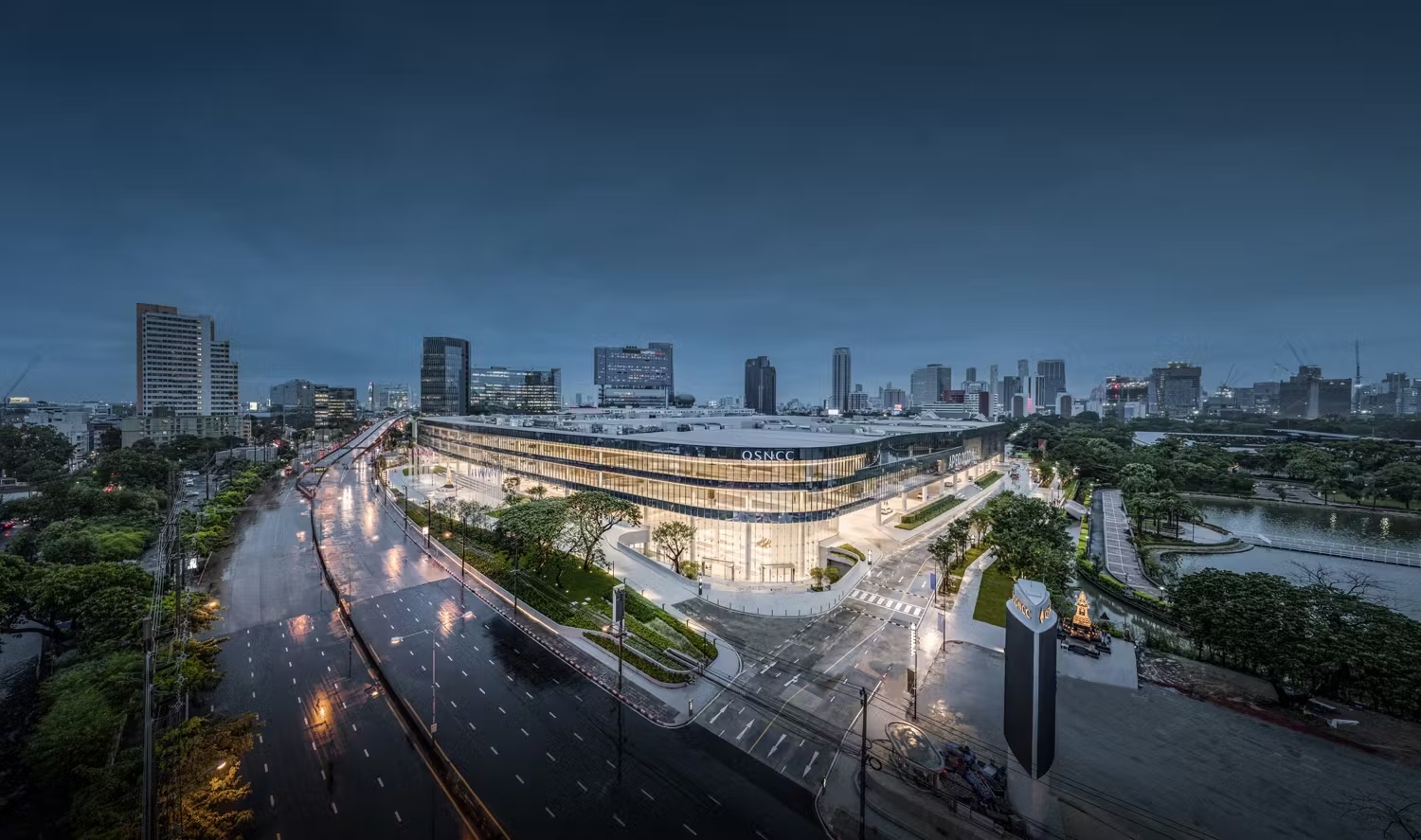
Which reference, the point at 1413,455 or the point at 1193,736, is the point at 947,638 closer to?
the point at 1193,736

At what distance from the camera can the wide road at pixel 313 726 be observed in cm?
2814

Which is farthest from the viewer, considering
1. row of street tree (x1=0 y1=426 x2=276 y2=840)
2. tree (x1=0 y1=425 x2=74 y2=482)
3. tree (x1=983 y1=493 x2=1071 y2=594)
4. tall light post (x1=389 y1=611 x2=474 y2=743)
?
tree (x1=0 y1=425 x2=74 y2=482)

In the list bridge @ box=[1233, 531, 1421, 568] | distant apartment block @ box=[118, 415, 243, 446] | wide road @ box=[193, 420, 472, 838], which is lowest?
wide road @ box=[193, 420, 472, 838]

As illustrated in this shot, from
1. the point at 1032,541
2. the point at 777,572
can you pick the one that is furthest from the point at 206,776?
the point at 1032,541

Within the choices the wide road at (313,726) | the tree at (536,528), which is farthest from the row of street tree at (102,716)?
the tree at (536,528)

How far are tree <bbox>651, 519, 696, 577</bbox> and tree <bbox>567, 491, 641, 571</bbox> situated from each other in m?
4.89

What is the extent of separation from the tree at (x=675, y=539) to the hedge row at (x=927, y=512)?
3691 centimetres

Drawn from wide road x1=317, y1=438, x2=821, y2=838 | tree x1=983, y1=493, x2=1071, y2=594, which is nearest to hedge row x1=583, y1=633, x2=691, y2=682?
wide road x1=317, y1=438, x2=821, y2=838

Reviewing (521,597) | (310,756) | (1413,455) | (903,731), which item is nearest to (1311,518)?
(1413,455)

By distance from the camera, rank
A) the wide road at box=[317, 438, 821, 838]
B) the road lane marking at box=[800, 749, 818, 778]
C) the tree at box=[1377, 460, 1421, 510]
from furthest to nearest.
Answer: the tree at box=[1377, 460, 1421, 510] → the road lane marking at box=[800, 749, 818, 778] → the wide road at box=[317, 438, 821, 838]

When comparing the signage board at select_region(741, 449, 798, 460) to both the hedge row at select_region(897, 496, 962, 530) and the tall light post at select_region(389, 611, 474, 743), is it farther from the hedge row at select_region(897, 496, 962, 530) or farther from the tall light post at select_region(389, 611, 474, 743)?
the tall light post at select_region(389, 611, 474, 743)

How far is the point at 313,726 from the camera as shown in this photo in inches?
1399

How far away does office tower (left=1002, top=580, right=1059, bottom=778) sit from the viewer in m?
30.2

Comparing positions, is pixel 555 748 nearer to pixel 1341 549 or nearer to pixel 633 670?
pixel 633 670
